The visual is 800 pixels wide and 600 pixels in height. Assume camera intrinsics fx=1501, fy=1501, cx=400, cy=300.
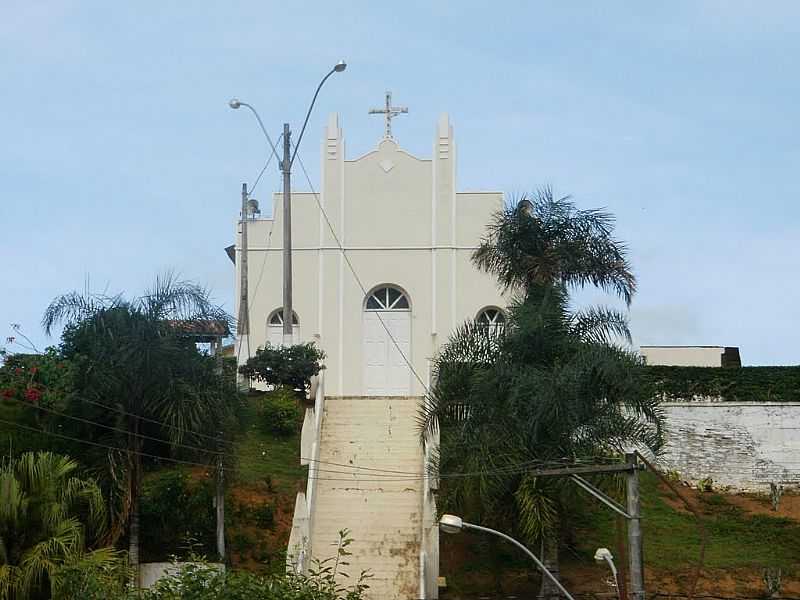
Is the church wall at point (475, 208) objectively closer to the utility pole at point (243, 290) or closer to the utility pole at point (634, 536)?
the utility pole at point (243, 290)

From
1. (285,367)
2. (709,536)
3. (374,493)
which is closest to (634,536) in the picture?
(374,493)

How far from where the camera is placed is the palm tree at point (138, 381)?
27562 millimetres

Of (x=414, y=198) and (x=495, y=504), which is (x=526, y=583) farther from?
(x=414, y=198)

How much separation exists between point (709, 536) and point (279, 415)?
10.1 metres

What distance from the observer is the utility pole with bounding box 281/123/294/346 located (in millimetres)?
36906

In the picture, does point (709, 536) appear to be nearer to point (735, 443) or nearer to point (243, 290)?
point (735, 443)

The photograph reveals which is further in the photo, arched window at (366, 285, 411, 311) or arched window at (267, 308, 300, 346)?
arched window at (366, 285, 411, 311)

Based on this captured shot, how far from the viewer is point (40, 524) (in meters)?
24.8

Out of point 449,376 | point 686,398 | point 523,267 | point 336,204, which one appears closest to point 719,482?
point 686,398

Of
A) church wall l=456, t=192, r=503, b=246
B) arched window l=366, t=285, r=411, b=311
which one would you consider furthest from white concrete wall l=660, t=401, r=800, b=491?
arched window l=366, t=285, r=411, b=311

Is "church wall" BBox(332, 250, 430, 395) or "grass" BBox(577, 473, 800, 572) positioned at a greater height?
"church wall" BBox(332, 250, 430, 395)

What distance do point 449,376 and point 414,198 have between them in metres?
12.8

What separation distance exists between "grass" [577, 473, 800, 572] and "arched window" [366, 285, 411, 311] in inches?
394

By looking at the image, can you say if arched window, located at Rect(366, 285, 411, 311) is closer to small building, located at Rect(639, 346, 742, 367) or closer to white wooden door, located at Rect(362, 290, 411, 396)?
white wooden door, located at Rect(362, 290, 411, 396)
